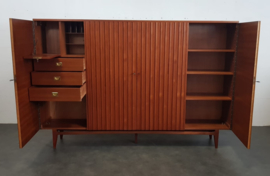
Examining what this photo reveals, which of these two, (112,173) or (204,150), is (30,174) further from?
(204,150)

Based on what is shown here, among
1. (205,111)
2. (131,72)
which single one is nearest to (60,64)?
(131,72)

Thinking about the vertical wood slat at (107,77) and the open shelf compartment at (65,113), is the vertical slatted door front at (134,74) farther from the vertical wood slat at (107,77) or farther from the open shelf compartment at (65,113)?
the open shelf compartment at (65,113)

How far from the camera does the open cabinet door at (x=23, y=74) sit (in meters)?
2.53

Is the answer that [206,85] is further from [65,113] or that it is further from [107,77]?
[65,113]

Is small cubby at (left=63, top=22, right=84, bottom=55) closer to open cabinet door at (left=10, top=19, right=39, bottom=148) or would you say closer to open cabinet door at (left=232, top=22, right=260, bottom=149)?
open cabinet door at (left=10, top=19, right=39, bottom=148)

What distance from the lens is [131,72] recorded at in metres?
3.14

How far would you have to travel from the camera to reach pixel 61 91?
2928 mm

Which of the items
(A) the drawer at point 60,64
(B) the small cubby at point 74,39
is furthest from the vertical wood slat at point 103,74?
(B) the small cubby at point 74,39

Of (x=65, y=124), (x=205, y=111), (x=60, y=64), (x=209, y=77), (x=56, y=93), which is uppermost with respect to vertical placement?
(x=60, y=64)

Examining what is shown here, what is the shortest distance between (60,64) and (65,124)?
33.7 inches

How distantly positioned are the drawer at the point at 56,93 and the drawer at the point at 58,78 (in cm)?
8
